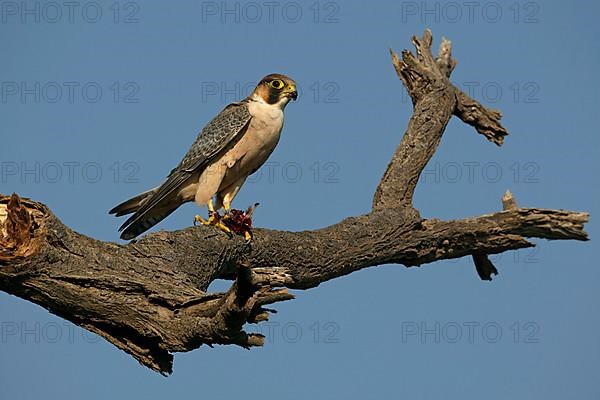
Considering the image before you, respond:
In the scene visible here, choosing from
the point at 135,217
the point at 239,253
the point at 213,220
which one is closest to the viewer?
the point at 239,253

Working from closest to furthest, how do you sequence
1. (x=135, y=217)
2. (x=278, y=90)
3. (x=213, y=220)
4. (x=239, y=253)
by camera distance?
1. (x=239, y=253)
2. (x=213, y=220)
3. (x=135, y=217)
4. (x=278, y=90)

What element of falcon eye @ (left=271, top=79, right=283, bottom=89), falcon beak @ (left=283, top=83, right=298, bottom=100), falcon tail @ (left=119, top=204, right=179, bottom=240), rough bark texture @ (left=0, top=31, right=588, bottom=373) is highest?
falcon eye @ (left=271, top=79, right=283, bottom=89)

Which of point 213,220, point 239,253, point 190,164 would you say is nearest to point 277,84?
point 190,164

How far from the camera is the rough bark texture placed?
4414 mm

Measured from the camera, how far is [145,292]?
4.70 m

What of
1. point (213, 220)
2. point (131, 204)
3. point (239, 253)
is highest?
point (131, 204)

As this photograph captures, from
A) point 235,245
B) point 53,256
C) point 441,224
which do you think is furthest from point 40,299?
point 441,224

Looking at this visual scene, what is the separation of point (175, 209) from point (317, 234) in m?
1.57

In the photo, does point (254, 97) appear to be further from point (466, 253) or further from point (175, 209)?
point (466, 253)

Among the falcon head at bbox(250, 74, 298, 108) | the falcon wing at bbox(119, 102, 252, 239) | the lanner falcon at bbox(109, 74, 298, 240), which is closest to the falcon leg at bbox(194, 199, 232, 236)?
the lanner falcon at bbox(109, 74, 298, 240)

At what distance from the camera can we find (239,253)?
236 inches

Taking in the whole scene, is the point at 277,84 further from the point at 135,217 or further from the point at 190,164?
the point at 135,217

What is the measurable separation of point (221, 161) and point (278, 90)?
0.82m

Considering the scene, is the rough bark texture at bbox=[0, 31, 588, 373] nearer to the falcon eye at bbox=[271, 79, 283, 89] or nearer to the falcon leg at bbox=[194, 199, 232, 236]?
the falcon leg at bbox=[194, 199, 232, 236]
